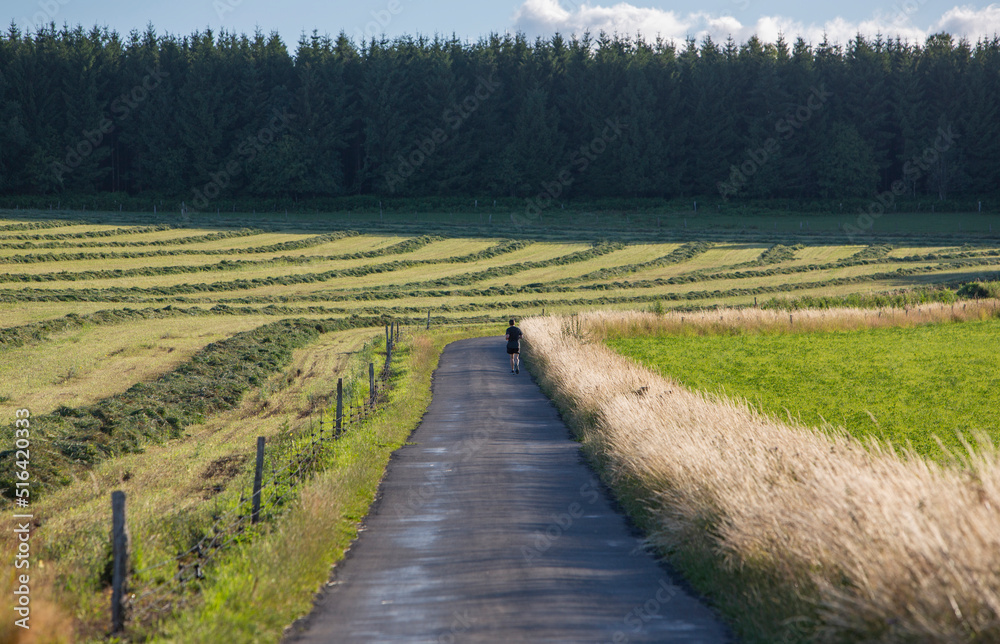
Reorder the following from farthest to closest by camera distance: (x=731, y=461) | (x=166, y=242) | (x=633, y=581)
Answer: (x=166, y=242) < (x=731, y=461) < (x=633, y=581)

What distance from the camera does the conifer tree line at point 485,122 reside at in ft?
339

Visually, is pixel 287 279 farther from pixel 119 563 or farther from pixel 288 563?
pixel 119 563

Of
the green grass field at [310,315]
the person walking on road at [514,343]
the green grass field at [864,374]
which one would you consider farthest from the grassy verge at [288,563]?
the person walking on road at [514,343]

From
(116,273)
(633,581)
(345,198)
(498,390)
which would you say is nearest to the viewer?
(633,581)

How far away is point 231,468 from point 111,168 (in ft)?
328

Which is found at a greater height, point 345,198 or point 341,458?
point 345,198

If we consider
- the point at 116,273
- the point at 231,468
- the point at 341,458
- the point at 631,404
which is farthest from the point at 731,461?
the point at 116,273

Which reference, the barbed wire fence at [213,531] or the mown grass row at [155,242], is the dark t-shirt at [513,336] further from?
the mown grass row at [155,242]

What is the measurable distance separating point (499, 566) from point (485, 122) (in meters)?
109

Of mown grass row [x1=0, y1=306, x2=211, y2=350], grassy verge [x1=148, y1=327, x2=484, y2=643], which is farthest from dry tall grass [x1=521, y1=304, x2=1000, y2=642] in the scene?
mown grass row [x1=0, y1=306, x2=211, y2=350]

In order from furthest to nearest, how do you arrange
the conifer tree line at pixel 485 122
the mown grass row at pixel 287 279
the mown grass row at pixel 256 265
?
the conifer tree line at pixel 485 122 < the mown grass row at pixel 256 265 < the mown grass row at pixel 287 279

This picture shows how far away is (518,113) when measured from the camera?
112500 mm

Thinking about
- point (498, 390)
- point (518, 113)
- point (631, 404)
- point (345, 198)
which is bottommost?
point (498, 390)

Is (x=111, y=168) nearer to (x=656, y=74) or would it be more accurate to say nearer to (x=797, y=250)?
(x=656, y=74)
